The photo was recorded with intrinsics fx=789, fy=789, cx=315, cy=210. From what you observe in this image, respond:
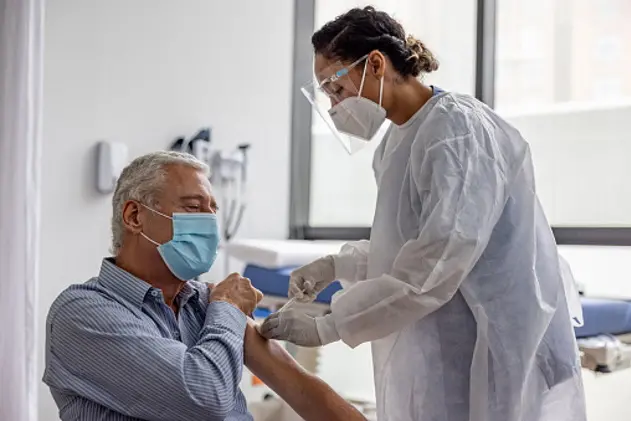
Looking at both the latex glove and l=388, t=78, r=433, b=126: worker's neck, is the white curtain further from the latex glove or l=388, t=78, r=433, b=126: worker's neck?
l=388, t=78, r=433, b=126: worker's neck

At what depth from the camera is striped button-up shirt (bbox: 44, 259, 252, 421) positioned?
1.39 m

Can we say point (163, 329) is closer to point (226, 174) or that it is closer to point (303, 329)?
point (303, 329)

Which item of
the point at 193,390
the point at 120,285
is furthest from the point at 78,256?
the point at 193,390

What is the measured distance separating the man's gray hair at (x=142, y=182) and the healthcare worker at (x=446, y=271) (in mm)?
359

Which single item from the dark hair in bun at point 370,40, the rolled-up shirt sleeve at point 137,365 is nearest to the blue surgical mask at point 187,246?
the rolled-up shirt sleeve at point 137,365

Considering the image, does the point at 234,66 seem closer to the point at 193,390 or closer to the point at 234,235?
the point at 234,235

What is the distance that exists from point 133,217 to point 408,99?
0.63 metres

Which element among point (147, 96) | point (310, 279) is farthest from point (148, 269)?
point (147, 96)

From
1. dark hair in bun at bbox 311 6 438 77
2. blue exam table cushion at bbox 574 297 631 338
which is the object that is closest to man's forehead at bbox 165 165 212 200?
dark hair in bun at bbox 311 6 438 77

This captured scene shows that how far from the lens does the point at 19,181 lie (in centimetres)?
230

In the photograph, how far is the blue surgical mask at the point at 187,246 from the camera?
1.60 m

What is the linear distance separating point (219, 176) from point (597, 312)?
166cm

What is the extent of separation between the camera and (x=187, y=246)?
63.2 inches

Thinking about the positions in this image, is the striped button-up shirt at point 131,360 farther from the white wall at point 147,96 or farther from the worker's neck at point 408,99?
the white wall at point 147,96
